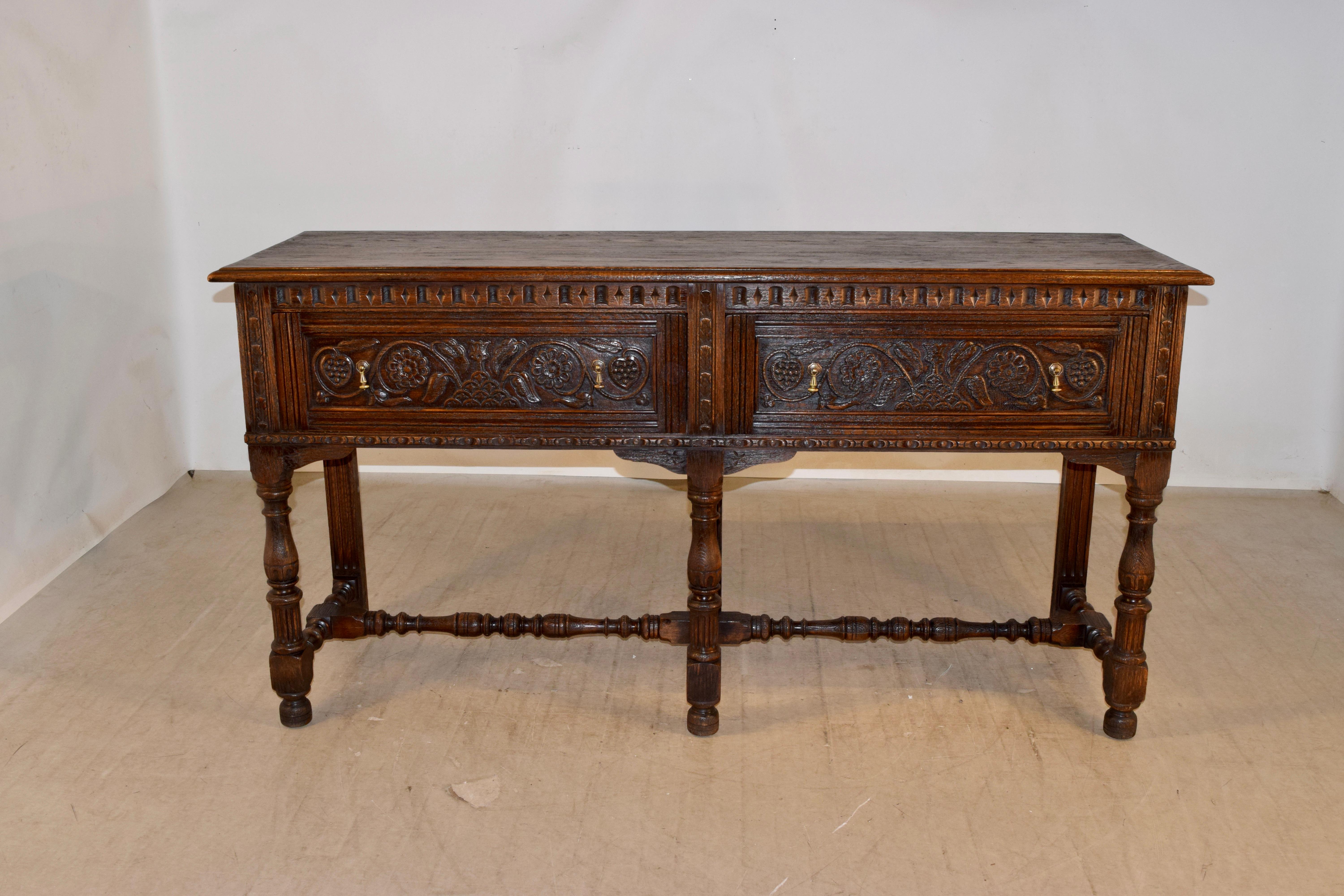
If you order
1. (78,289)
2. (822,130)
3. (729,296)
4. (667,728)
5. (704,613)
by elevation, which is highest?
(822,130)

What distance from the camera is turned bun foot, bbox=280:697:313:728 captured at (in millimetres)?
2992

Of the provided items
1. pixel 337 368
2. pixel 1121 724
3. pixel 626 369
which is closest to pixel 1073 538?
pixel 1121 724

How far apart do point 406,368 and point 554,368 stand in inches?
12.9

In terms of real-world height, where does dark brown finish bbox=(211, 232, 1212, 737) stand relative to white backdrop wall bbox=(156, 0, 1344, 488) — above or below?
below

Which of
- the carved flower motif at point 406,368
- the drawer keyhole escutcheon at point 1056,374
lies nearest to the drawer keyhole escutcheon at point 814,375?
the drawer keyhole escutcheon at point 1056,374

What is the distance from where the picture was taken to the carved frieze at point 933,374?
106 inches

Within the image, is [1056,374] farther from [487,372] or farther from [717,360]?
[487,372]

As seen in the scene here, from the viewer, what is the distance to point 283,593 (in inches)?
116

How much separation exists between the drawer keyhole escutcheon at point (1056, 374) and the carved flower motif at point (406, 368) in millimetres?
1361

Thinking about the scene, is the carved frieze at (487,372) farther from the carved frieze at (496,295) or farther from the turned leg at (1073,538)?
the turned leg at (1073,538)

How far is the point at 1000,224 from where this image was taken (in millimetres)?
4473

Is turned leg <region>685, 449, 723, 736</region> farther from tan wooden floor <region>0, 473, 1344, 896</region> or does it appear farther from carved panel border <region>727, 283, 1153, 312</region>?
carved panel border <region>727, 283, 1153, 312</region>

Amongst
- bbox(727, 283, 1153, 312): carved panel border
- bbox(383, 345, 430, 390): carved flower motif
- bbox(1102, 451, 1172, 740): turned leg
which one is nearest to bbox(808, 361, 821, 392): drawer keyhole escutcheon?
bbox(727, 283, 1153, 312): carved panel border

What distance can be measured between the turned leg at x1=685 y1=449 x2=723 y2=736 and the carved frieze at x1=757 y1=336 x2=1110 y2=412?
320 mm
